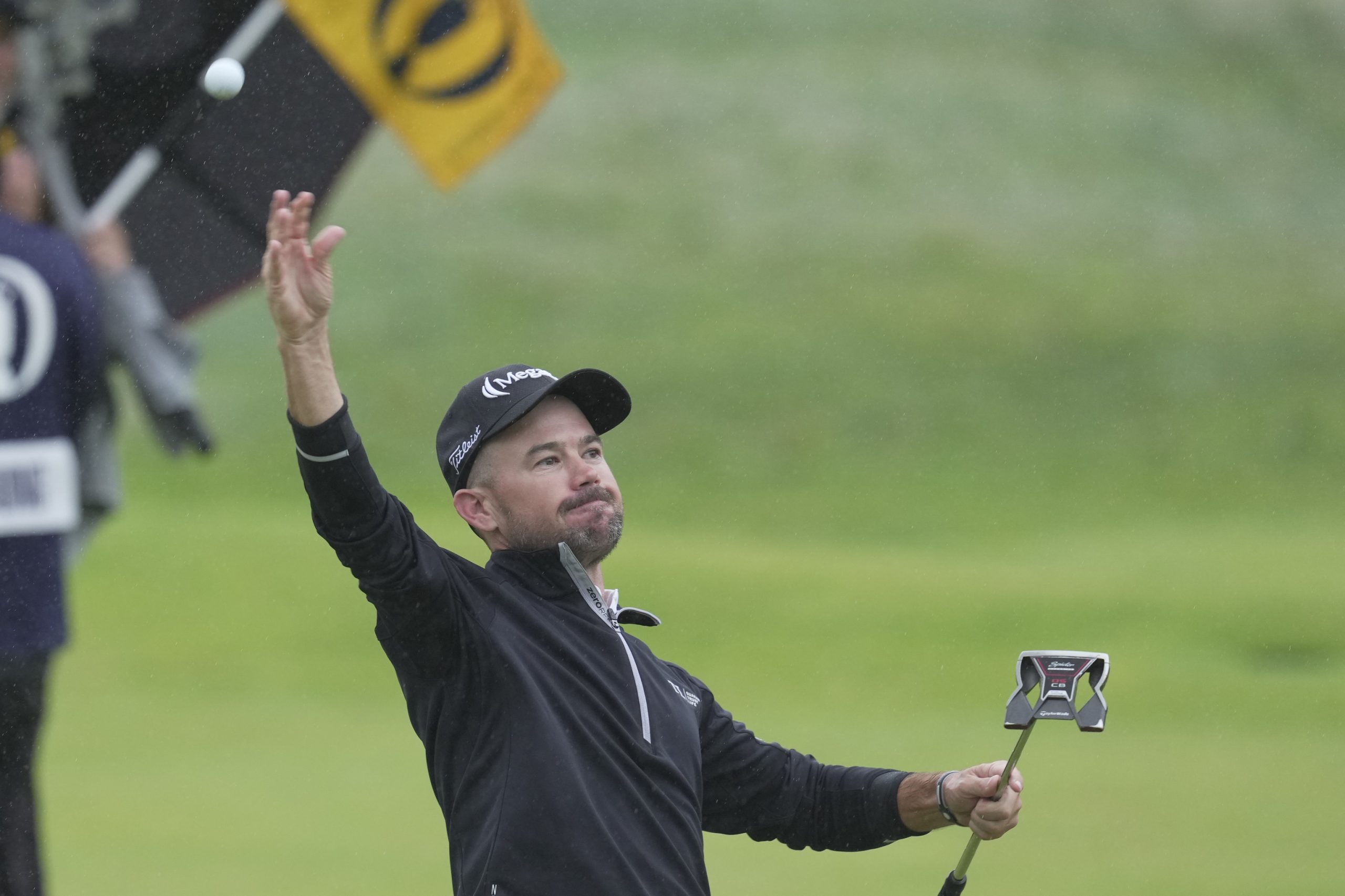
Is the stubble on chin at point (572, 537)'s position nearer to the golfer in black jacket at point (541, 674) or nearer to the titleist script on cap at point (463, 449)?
the golfer in black jacket at point (541, 674)

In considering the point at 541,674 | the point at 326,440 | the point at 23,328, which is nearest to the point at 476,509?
the point at 541,674

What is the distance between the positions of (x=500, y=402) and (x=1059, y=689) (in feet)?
3.11

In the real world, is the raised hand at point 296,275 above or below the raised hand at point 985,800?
above

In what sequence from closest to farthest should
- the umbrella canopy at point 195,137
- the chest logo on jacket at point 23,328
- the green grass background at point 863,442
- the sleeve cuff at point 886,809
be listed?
the sleeve cuff at point 886,809 < the chest logo on jacket at point 23,328 < the umbrella canopy at point 195,137 < the green grass background at point 863,442

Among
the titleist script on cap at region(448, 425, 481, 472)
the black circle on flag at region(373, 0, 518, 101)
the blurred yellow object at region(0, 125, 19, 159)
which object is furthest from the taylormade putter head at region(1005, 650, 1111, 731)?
the black circle on flag at region(373, 0, 518, 101)

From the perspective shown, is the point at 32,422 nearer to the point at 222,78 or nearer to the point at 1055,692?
the point at 222,78

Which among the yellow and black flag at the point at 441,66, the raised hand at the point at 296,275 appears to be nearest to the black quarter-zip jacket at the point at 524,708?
the raised hand at the point at 296,275

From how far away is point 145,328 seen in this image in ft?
24.6

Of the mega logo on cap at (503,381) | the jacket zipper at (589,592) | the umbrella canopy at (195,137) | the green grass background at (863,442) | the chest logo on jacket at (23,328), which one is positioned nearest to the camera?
the jacket zipper at (589,592)

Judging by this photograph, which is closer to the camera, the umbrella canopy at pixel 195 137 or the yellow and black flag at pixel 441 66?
the umbrella canopy at pixel 195 137

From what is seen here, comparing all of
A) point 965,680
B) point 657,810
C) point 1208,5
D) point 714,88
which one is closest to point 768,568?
point 965,680

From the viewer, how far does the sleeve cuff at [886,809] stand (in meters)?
2.85

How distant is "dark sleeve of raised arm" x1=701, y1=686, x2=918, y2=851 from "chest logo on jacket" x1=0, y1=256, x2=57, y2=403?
14.9 feet

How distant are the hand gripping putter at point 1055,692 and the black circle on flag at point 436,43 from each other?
6932 mm
